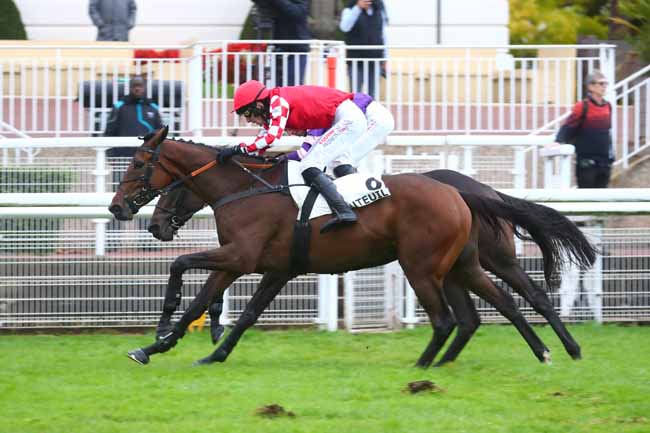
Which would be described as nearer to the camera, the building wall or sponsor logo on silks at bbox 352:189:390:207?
sponsor logo on silks at bbox 352:189:390:207

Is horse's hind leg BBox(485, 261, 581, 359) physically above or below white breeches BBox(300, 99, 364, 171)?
below

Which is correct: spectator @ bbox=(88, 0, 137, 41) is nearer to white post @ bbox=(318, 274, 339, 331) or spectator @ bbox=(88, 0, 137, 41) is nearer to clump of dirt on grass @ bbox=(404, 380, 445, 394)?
white post @ bbox=(318, 274, 339, 331)

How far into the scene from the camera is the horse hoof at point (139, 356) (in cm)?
772

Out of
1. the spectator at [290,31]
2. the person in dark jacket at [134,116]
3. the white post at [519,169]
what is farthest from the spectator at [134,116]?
the white post at [519,169]

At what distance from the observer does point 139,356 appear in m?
7.74

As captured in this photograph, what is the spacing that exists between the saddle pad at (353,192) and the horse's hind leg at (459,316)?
2.65 feet

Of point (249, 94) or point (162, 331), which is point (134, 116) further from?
point (162, 331)

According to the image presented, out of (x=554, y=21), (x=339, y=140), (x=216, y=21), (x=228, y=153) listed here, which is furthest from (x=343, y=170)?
(x=554, y=21)

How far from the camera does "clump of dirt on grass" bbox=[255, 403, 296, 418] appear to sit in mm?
6043

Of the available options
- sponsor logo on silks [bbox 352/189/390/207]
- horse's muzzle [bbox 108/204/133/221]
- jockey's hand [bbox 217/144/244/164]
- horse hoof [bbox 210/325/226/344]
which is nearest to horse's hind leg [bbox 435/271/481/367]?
sponsor logo on silks [bbox 352/189/390/207]

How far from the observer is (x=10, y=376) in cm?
737

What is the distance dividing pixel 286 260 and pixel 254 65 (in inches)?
166

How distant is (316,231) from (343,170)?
522 millimetres

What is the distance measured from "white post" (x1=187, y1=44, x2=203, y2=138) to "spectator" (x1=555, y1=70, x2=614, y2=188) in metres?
3.24
